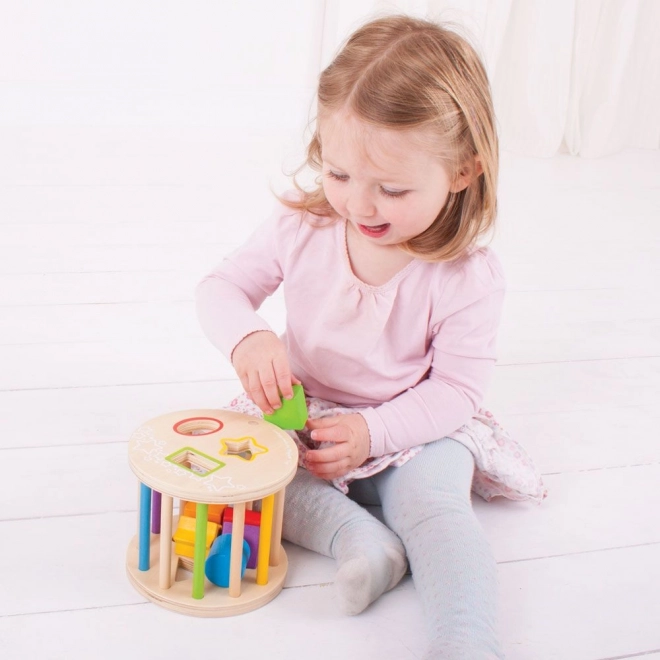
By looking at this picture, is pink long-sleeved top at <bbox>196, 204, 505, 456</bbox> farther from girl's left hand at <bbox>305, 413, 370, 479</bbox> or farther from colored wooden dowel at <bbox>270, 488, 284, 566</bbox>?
colored wooden dowel at <bbox>270, 488, 284, 566</bbox>

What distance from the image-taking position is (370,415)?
3.20ft

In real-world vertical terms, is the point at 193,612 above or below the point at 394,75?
below

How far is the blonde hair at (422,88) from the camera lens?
2.81ft

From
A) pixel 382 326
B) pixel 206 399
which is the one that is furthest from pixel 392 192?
pixel 206 399

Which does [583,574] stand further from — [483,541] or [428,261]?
[428,261]

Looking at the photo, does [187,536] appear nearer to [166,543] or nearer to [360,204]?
[166,543]

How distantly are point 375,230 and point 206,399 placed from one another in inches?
16.1

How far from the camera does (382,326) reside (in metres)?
1.01

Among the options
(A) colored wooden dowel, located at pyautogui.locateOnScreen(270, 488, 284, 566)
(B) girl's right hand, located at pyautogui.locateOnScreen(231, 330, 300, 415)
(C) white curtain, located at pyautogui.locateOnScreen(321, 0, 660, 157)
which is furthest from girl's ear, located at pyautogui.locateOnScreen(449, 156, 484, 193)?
(C) white curtain, located at pyautogui.locateOnScreen(321, 0, 660, 157)

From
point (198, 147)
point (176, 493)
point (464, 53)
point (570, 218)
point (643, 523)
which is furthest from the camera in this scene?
point (198, 147)

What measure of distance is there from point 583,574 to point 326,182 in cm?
47

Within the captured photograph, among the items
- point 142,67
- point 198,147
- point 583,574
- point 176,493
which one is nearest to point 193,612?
point 176,493

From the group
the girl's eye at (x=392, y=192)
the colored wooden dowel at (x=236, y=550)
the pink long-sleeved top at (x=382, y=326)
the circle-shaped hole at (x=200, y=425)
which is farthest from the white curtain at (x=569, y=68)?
the colored wooden dowel at (x=236, y=550)

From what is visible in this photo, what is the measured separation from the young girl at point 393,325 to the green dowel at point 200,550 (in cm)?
12
